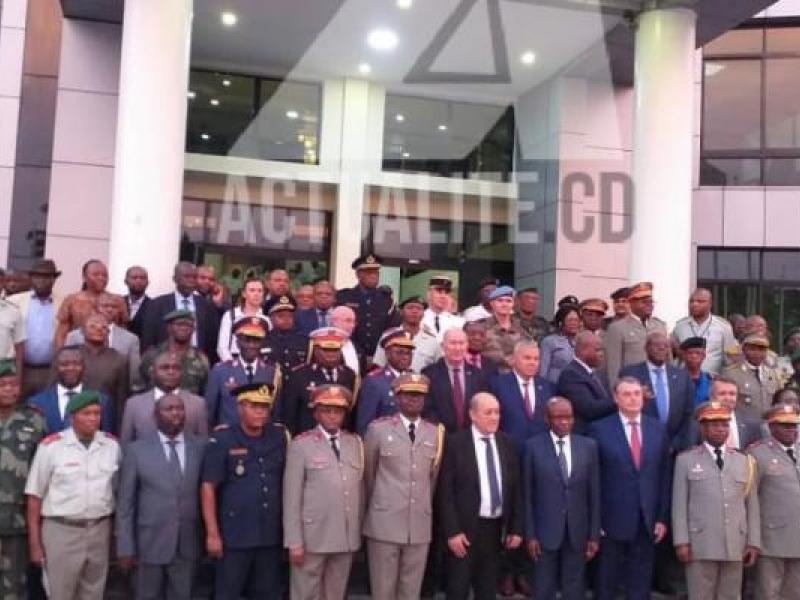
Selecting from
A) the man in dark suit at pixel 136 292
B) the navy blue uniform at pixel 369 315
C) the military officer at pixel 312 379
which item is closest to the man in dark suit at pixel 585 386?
the military officer at pixel 312 379

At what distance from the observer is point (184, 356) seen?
7184 millimetres

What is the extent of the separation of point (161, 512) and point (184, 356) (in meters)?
1.66

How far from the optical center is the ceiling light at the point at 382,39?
12898mm

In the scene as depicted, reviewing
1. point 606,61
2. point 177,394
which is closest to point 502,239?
point 606,61

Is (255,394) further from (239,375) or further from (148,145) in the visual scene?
(148,145)

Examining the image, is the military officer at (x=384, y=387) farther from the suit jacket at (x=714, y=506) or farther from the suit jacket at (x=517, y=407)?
the suit jacket at (x=714, y=506)

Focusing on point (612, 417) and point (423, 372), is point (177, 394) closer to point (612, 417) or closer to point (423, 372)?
point (423, 372)

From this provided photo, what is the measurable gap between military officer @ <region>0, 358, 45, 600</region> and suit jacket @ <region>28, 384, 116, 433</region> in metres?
0.25

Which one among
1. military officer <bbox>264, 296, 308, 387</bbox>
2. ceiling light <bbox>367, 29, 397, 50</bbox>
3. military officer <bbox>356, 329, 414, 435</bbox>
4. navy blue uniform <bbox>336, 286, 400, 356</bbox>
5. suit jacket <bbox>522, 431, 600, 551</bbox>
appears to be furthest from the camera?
ceiling light <bbox>367, 29, 397, 50</bbox>

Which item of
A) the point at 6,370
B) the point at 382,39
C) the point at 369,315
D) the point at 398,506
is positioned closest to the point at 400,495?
the point at 398,506

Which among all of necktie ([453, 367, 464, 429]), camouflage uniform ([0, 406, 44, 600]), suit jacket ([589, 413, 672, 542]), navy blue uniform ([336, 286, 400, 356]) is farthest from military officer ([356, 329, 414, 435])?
camouflage uniform ([0, 406, 44, 600])

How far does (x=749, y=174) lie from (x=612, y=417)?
34.4 ft

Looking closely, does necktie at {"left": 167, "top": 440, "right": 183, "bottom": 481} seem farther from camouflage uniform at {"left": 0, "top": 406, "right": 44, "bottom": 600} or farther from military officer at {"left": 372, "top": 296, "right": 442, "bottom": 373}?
military officer at {"left": 372, "top": 296, "right": 442, "bottom": 373}

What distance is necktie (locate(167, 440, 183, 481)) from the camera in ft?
19.5
